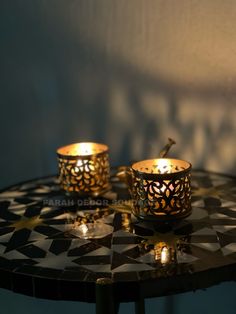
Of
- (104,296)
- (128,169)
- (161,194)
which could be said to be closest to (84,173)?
(128,169)

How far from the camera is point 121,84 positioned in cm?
105

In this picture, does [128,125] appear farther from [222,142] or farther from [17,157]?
[17,157]

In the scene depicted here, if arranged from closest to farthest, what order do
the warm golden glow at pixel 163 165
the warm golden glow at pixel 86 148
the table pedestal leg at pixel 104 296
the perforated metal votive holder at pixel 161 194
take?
the table pedestal leg at pixel 104 296 < the perforated metal votive holder at pixel 161 194 < the warm golden glow at pixel 163 165 < the warm golden glow at pixel 86 148

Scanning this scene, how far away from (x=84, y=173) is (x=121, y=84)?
303mm

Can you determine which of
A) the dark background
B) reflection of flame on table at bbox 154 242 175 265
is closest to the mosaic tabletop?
reflection of flame on table at bbox 154 242 175 265

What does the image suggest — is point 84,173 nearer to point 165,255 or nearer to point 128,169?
point 128,169

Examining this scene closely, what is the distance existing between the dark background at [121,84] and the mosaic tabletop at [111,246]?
0.58 ft

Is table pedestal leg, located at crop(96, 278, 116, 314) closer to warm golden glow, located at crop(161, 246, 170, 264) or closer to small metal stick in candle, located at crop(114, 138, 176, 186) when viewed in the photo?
warm golden glow, located at crop(161, 246, 170, 264)

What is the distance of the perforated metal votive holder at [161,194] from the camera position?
2.24 feet

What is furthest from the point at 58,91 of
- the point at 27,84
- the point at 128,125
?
the point at 128,125

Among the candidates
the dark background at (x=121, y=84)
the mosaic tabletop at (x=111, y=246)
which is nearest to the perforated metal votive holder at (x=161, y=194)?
the mosaic tabletop at (x=111, y=246)

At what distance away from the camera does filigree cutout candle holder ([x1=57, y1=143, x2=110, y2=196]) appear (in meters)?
0.84

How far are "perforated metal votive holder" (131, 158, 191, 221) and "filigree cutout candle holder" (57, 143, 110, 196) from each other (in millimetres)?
146

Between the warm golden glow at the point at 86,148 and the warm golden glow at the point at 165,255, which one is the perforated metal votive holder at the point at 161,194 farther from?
the warm golden glow at the point at 86,148
